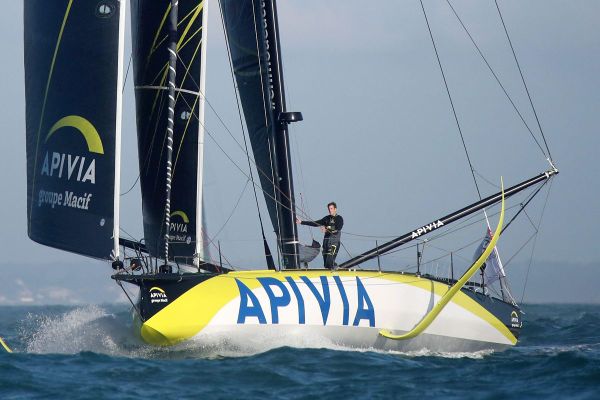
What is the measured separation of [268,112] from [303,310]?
3437mm

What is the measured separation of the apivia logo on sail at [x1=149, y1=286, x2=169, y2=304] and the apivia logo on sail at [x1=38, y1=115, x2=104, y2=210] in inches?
57.7

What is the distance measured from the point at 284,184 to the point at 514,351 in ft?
14.2

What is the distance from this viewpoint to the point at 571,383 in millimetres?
14633

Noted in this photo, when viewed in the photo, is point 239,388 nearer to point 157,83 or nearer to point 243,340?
point 243,340

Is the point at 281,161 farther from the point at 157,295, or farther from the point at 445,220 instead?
the point at 157,295

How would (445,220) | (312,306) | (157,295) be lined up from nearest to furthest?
(157,295) → (312,306) → (445,220)

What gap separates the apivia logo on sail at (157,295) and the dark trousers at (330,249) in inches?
116

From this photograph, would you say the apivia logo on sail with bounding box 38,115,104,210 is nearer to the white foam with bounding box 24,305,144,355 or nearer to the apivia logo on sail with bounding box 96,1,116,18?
the apivia logo on sail with bounding box 96,1,116,18

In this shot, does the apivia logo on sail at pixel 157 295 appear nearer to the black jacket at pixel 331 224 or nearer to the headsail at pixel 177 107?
the headsail at pixel 177 107

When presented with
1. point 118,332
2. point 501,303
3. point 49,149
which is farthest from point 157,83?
point 501,303

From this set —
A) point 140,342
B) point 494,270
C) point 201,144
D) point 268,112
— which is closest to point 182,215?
point 201,144

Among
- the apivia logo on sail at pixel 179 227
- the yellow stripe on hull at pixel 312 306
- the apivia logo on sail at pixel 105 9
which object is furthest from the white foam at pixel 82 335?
the apivia logo on sail at pixel 105 9

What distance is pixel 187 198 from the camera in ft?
62.7

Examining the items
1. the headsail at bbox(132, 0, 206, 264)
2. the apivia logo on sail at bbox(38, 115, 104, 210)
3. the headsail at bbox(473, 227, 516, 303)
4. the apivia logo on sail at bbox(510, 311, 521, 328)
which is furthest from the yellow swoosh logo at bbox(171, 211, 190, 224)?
the apivia logo on sail at bbox(510, 311, 521, 328)
